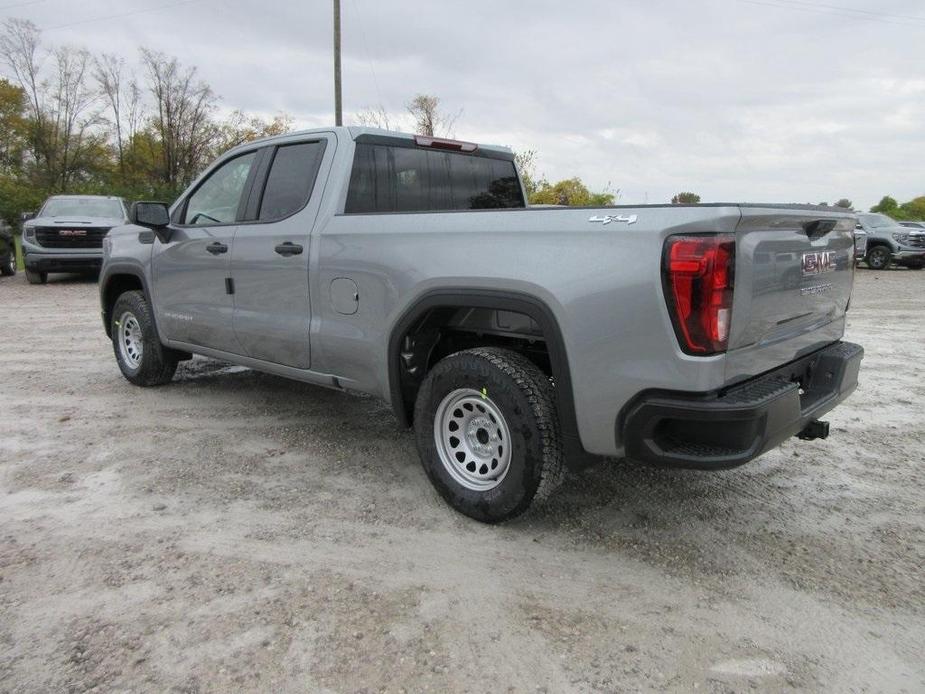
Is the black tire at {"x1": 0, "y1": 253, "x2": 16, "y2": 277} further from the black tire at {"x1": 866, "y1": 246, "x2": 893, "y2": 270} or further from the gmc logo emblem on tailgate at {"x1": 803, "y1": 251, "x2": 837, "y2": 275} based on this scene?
the black tire at {"x1": 866, "y1": 246, "x2": 893, "y2": 270}

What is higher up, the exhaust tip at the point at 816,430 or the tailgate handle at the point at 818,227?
the tailgate handle at the point at 818,227

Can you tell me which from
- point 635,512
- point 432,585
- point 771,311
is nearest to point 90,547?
point 432,585

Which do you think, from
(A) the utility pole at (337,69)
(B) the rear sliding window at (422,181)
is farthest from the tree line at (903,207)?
(B) the rear sliding window at (422,181)

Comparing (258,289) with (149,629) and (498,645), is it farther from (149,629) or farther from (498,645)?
(498,645)

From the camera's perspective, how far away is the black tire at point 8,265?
16.3 m

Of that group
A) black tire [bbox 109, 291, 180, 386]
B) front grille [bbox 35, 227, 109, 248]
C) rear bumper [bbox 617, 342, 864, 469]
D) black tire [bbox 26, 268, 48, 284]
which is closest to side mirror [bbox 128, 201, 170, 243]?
black tire [bbox 109, 291, 180, 386]

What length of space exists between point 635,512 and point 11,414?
14.5ft

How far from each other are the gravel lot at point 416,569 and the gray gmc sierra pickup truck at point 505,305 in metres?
0.47

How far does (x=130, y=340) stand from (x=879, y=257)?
66.9 ft

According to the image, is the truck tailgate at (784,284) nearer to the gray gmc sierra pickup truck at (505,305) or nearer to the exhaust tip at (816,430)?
the gray gmc sierra pickup truck at (505,305)

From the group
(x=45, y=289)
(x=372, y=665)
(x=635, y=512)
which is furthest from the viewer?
(x=45, y=289)

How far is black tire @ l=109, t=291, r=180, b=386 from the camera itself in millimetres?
5555

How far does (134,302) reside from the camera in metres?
5.64

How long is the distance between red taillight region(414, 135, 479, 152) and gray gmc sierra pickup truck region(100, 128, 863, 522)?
14 millimetres
